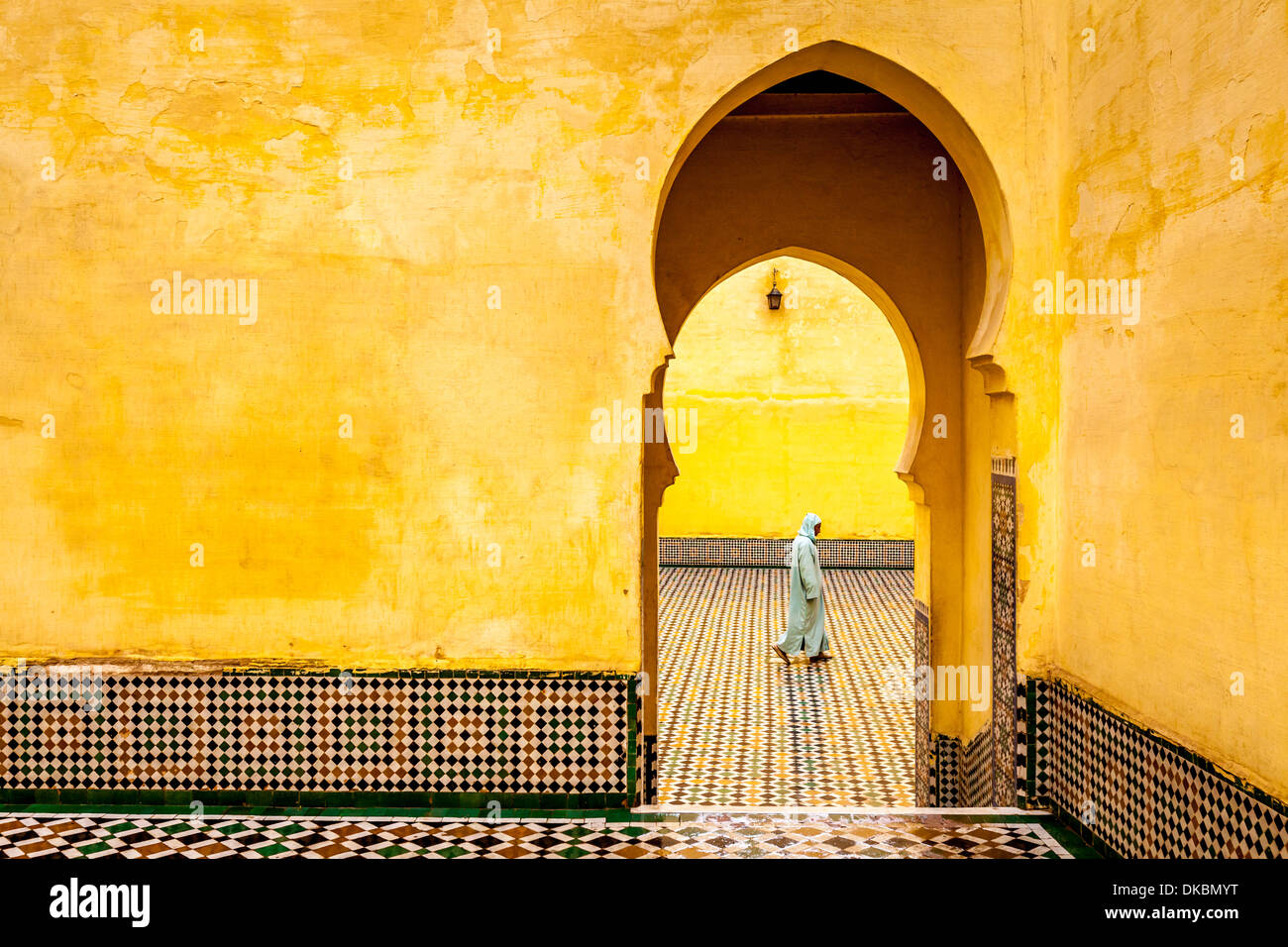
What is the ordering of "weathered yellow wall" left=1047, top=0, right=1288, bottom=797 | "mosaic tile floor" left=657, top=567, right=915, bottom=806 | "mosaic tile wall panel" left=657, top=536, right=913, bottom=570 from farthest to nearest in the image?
"mosaic tile wall panel" left=657, top=536, right=913, bottom=570 < "mosaic tile floor" left=657, top=567, right=915, bottom=806 < "weathered yellow wall" left=1047, top=0, right=1288, bottom=797

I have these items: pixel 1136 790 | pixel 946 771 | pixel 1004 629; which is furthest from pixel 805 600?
pixel 1136 790

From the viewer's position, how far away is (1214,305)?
2.36 m

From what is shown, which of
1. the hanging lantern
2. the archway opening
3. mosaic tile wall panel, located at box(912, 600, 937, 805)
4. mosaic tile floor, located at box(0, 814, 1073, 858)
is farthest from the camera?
the archway opening

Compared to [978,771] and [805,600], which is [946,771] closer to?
[978,771]

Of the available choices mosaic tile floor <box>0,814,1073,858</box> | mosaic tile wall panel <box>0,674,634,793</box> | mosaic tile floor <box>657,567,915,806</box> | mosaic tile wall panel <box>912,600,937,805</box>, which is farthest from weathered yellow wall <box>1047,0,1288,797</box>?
mosaic tile floor <box>657,567,915,806</box>

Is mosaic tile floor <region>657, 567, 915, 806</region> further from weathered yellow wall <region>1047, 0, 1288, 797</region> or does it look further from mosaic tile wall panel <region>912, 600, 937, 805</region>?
weathered yellow wall <region>1047, 0, 1288, 797</region>

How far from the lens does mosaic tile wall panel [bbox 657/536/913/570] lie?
1250 cm

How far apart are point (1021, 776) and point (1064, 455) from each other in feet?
3.03

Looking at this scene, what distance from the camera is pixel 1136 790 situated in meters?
2.64

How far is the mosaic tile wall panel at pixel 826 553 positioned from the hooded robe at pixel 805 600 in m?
4.53

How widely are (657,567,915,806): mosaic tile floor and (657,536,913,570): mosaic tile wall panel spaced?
183 cm

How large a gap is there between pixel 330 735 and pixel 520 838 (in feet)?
2.13

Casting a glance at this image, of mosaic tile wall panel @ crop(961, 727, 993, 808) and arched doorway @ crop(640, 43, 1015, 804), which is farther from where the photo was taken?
arched doorway @ crop(640, 43, 1015, 804)

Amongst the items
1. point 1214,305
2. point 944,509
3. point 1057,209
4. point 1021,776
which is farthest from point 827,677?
point 1214,305
